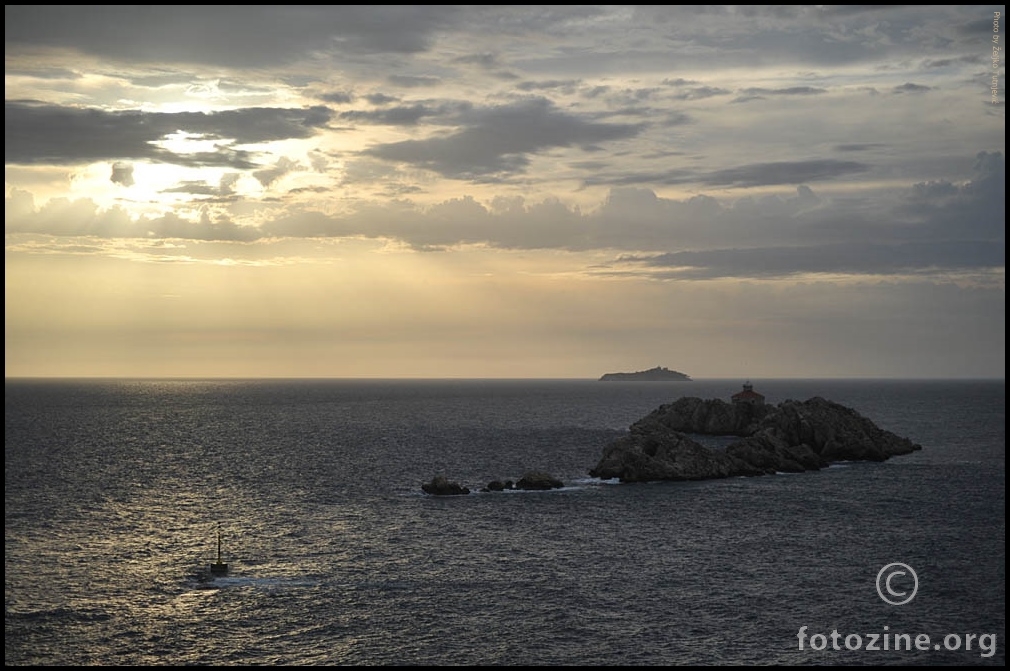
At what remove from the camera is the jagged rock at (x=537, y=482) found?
356 ft

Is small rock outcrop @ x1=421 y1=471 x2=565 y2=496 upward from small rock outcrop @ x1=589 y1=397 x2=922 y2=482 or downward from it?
downward

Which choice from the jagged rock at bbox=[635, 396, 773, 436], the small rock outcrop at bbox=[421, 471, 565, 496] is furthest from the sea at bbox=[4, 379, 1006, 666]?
the jagged rock at bbox=[635, 396, 773, 436]

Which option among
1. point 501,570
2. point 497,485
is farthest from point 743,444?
point 501,570

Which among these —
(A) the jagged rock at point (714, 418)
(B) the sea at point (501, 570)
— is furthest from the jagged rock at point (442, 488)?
(A) the jagged rock at point (714, 418)

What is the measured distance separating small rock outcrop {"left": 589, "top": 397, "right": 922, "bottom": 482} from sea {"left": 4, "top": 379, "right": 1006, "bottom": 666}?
4.23m

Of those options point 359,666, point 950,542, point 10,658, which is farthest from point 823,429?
point 10,658

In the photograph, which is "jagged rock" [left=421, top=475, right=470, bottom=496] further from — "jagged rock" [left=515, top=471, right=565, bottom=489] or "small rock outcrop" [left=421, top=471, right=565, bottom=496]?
"jagged rock" [left=515, top=471, right=565, bottom=489]

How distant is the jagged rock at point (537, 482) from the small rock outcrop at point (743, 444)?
11.5 metres

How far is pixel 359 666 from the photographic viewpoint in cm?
4944

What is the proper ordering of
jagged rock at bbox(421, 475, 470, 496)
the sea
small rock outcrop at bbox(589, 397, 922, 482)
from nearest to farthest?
the sea < jagged rock at bbox(421, 475, 470, 496) < small rock outcrop at bbox(589, 397, 922, 482)

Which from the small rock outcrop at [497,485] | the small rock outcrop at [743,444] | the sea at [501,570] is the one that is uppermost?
the small rock outcrop at [743,444]

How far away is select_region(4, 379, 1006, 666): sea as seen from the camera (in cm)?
5241

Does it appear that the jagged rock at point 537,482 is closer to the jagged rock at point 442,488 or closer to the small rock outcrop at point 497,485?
the small rock outcrop at point 497,485

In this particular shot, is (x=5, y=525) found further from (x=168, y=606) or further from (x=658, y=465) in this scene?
(x=658, y=465)
